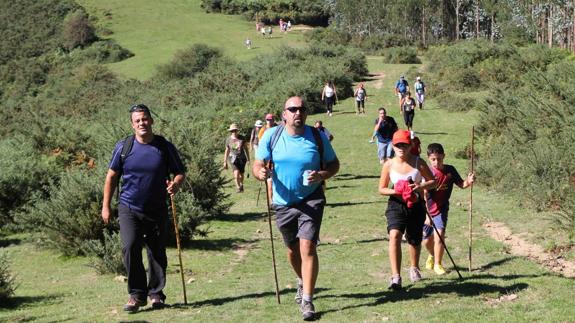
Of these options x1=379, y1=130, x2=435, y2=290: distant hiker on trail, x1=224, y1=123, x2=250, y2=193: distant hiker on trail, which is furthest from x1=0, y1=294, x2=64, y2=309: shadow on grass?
x1=224, y1=123, x2=250, y2=193: distant hiker on trail

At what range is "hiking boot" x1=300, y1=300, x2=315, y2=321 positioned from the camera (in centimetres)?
680

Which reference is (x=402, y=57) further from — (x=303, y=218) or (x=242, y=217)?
(x=303, y=218)

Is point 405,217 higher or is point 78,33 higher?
point 78,33

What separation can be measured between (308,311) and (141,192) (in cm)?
214

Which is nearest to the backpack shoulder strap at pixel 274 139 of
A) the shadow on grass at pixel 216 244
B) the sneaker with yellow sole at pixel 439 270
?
the sneaker with yellow sole at pixel 439 270

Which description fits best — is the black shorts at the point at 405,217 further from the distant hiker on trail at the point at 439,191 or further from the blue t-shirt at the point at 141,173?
the blue t-shirt at the point at 141,173

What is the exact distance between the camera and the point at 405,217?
25.6ft

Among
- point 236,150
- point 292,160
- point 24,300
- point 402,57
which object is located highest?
point 402,57

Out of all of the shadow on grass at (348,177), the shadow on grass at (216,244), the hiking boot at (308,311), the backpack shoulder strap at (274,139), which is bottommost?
the shadow on grass at (348,177)

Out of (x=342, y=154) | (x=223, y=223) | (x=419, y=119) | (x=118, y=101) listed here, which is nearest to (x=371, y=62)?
(x=118, y=101)

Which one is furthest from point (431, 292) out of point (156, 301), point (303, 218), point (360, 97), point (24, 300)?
point (360, 97)

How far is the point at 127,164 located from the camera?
23.9 feet

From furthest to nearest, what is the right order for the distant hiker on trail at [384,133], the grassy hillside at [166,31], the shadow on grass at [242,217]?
the grassy hillside at [166,31] → the distant hiker on trail at [384,133] → the shadow on grass at [242,217]

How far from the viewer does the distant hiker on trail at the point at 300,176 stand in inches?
268
